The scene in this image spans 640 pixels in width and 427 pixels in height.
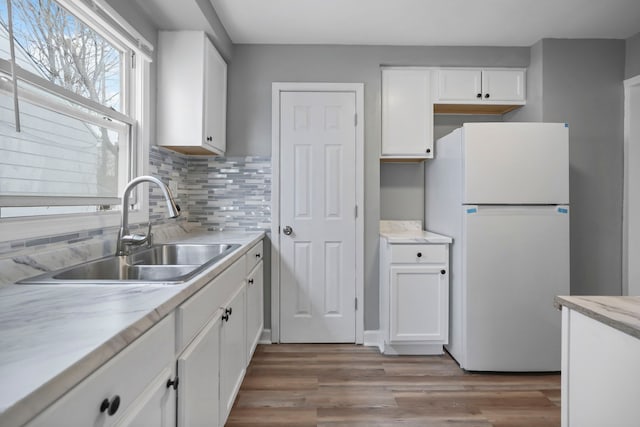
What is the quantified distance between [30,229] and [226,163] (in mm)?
1655

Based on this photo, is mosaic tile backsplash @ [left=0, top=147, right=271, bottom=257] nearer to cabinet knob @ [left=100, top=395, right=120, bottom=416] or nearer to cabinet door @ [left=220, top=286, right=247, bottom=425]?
cabinet door @ [left=220, top=286, right=247, bottom=425]

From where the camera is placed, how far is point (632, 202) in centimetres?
263

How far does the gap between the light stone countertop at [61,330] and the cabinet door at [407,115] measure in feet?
6.83

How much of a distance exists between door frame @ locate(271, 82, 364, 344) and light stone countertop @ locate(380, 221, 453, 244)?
30 centimetres

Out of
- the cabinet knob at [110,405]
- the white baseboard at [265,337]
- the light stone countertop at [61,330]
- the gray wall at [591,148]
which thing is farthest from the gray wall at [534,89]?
the cabinet knob at [110,405]

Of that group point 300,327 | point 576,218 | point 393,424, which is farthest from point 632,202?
point 300,327

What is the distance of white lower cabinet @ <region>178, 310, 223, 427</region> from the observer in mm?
1066

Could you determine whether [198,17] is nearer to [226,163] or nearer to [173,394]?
[226,163]

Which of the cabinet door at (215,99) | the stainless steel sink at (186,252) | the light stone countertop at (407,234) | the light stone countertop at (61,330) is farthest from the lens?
the light stone countertop at (407,234)

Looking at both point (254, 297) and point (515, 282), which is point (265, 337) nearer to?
point (254, 297)

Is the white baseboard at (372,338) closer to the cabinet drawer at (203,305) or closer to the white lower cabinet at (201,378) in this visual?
the cabinet drawer at (203,305)

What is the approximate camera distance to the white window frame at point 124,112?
4.23ft

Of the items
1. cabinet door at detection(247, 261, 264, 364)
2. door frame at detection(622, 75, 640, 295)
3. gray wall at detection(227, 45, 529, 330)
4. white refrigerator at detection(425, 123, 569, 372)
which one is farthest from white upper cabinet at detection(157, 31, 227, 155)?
door frame at detection(622, 75, 640, 295)

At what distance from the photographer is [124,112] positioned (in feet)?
6.75
